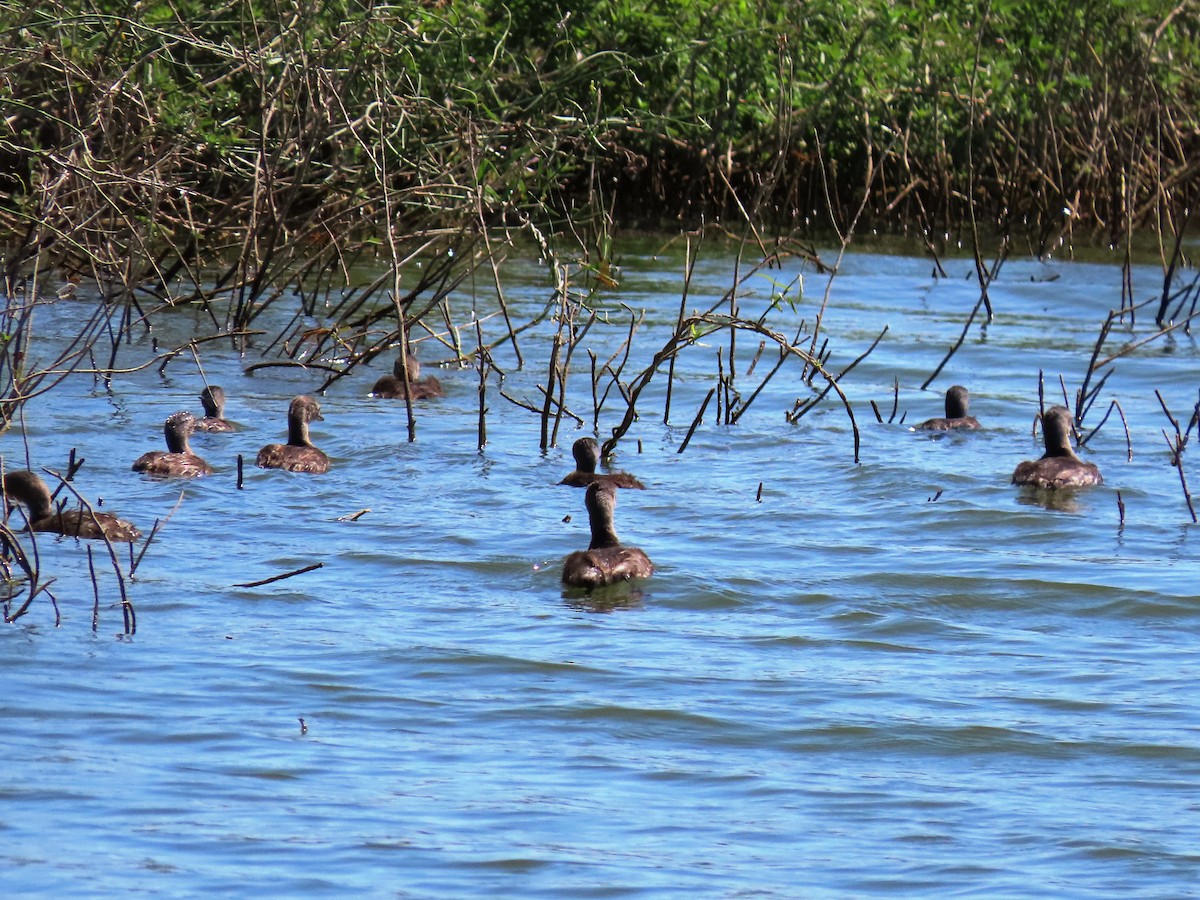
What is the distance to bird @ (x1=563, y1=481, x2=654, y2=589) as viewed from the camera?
7.85 m

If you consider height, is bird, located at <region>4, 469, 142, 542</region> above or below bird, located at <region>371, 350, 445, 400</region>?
below

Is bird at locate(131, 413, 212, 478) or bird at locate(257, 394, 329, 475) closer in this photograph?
bird at locate(131, 413, 212, 478)

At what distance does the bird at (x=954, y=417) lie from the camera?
11680 millimetres

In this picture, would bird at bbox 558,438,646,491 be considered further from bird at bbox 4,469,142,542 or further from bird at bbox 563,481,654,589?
bird at bbox 4,469,142,542

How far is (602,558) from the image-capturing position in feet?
25.9

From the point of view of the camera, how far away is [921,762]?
610cm

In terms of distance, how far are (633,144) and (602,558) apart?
44.4ft

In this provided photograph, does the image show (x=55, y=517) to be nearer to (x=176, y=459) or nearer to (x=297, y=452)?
(x=176, y=459)

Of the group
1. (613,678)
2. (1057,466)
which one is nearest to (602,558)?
(613,678)

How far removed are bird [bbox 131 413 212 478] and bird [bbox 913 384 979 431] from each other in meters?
4.29

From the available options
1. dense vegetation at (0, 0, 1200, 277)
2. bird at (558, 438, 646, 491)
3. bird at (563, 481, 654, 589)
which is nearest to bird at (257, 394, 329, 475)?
bird at (558, 438, 646, 491)

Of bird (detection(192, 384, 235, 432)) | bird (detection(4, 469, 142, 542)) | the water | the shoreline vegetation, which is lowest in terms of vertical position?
the water

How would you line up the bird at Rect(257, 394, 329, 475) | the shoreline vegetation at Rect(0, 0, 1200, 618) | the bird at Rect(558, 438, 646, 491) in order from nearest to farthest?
1. the bird at Rect(558, 438, 646, 491)
2. the bird at Rect(257, 394, 329, 475)
3. the shoreline vegetation at Rect(0, 0, 1200, 618)

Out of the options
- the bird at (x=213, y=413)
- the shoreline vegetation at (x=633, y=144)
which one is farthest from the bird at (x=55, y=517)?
the shoreline vegetation at (x=633, y=144)
